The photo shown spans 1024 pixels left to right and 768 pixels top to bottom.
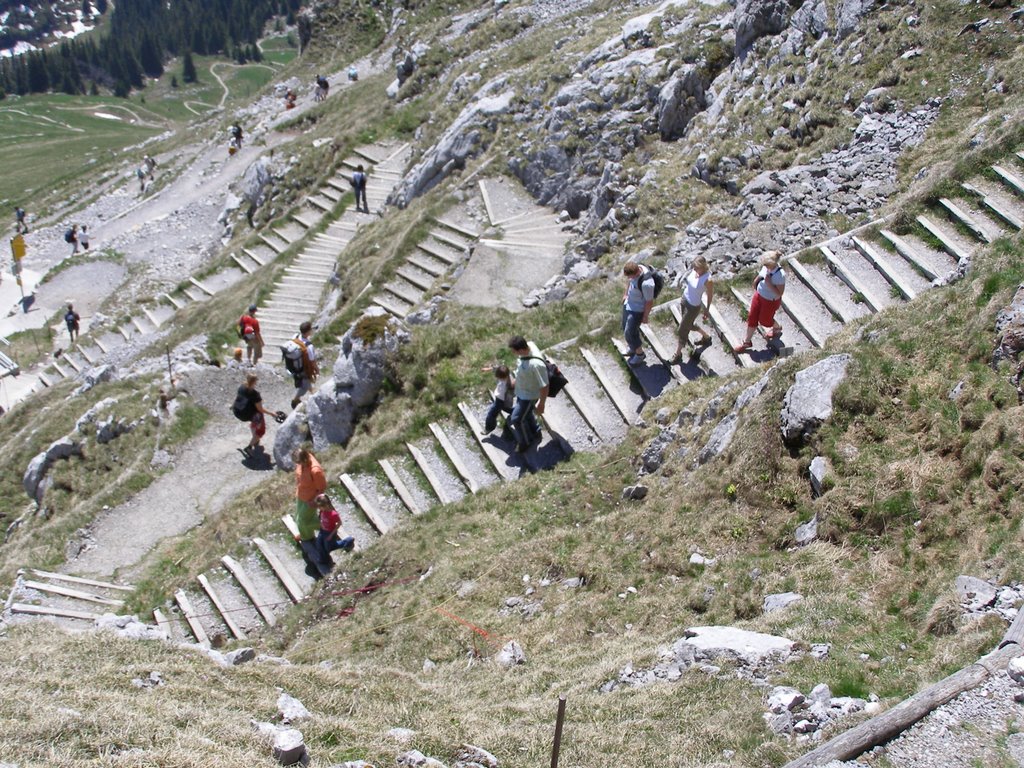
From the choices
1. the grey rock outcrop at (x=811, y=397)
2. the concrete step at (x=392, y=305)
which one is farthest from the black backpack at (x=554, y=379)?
the concrete step at (x=392, y=305)

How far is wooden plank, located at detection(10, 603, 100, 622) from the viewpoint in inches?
619

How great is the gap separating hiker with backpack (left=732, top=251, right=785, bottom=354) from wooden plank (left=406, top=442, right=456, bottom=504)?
232 inches

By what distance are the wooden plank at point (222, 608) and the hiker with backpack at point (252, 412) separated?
208 inches

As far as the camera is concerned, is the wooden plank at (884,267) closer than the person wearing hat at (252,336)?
Yes

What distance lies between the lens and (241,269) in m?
36.0

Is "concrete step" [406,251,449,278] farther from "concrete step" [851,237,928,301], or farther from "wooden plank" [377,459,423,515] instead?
"concrete step" [851,237,928,301]

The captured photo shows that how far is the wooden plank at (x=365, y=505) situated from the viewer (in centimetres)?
1525

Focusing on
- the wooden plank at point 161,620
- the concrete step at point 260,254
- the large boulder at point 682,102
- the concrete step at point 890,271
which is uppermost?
the concrete step at point 260,254

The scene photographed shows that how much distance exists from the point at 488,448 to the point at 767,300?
18.7 feet

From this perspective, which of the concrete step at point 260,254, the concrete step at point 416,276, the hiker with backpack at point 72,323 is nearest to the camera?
the concrete step at point 416,276

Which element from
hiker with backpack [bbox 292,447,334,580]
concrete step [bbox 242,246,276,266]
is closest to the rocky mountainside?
hiker with backpack [bbox 292,447,334,580]

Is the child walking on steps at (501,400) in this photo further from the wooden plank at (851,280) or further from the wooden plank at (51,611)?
the wooden plank at (51,611)

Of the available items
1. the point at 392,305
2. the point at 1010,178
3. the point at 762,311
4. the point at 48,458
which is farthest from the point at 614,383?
the point at 48,458

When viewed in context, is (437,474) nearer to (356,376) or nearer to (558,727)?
(356,376)
